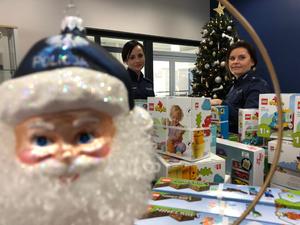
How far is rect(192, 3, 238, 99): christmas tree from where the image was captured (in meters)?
3.44

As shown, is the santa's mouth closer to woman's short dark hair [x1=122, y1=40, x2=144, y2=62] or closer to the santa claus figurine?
the santa claus figurine

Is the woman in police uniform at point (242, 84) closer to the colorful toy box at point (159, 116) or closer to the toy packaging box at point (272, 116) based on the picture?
the toy packaging box at point (272, 116)

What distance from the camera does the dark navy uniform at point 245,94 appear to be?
1.86 metres

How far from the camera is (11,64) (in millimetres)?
2686

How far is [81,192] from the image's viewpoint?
0.46 metres

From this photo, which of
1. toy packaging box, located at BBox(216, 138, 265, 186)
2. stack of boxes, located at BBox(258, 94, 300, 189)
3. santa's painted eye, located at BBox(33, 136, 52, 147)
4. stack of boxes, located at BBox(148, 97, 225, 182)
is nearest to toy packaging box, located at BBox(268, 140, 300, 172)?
stack of boxes, located at BBox(258, 94, 300, 189)

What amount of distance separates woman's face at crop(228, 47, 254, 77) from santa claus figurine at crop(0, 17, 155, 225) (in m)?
1.66

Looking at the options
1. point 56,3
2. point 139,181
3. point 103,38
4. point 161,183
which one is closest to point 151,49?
point 103,38

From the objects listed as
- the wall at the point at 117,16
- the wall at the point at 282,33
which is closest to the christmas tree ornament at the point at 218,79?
the wall at the point at 282,33

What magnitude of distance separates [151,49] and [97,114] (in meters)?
3.76

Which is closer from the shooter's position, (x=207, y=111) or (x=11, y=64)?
(x=207, y=111)

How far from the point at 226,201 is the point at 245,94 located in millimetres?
1186

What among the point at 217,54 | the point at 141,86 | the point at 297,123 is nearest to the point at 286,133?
the point at 297,123

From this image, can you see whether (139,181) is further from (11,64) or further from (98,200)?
(11,64)
